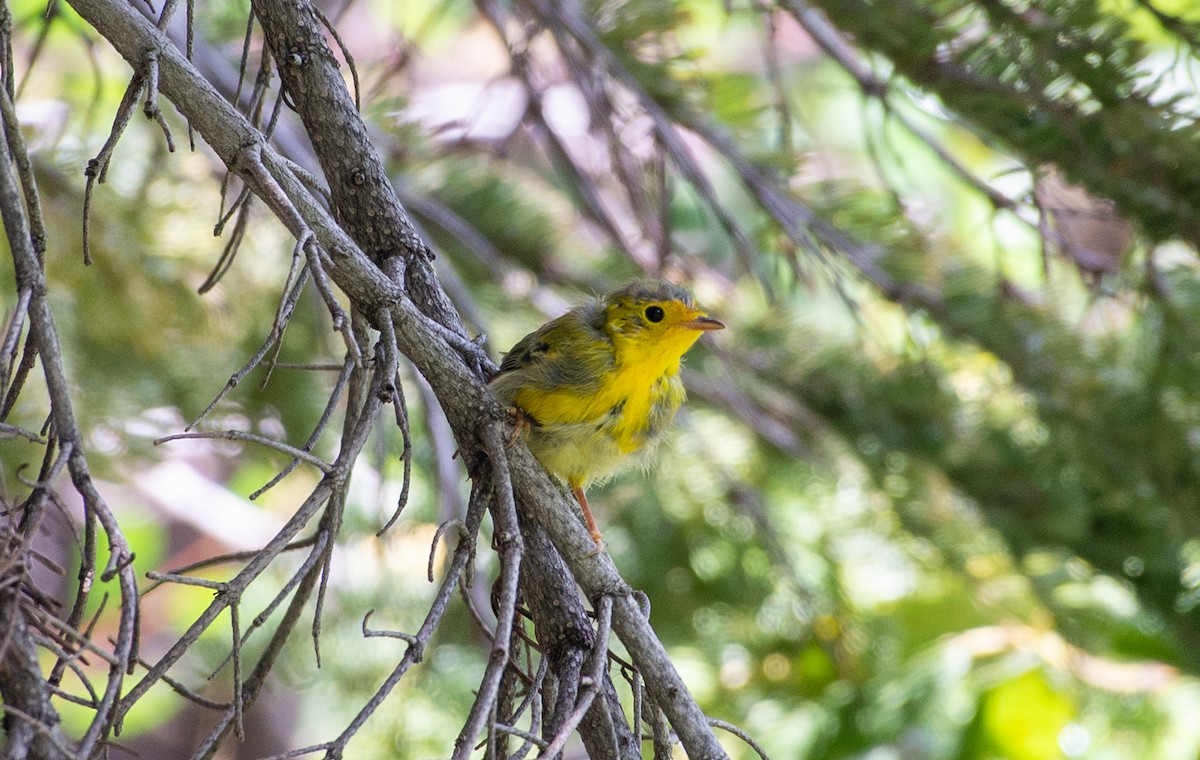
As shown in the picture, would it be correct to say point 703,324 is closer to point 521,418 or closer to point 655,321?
point 655,321

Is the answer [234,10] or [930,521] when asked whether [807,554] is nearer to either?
[930,521]

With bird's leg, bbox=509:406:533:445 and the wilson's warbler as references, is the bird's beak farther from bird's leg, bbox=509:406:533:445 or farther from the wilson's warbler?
bird's leg, bbox=509:406:533:445

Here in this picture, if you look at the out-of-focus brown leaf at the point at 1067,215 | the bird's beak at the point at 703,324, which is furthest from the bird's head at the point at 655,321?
the out-of-focus brown leaf at the point at 1067,215

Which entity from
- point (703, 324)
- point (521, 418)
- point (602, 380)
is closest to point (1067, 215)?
point (703, 324)

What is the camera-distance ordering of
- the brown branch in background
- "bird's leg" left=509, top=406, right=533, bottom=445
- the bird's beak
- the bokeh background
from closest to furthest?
the brown branch in background
"bird's leg" left=509, top=406, right=533, bottom=445
the bird's beak
the bokeh background

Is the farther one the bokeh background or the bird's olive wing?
the bokeh background

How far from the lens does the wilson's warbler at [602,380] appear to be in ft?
7.64

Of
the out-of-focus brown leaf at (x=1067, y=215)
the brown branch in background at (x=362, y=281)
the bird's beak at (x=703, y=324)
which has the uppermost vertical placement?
the out-of-focus brown leaf at (x=1067, y=215)

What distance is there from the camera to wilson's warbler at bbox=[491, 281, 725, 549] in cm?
233

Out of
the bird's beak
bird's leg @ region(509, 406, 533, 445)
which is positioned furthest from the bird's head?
bird's leg @ region(509, 406, 533, 445)

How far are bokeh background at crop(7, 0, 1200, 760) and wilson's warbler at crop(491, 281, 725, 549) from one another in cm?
25

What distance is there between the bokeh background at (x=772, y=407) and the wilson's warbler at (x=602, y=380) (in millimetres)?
246

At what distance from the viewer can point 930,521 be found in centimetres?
343

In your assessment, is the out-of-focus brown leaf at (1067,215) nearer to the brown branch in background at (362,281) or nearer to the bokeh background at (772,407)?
the bokeh background at (772,407)
